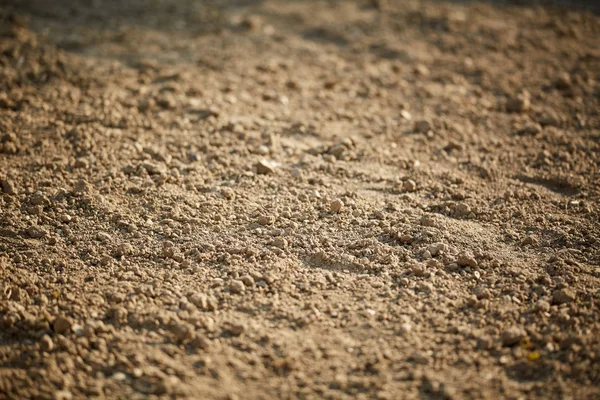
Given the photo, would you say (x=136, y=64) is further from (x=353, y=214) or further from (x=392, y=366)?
(x=392, y=366)

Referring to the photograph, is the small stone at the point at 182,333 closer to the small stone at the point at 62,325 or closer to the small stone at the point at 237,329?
the small stone at the point at 237,329

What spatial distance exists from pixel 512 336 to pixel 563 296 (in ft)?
1.30

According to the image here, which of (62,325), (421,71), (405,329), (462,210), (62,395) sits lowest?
(62,395)

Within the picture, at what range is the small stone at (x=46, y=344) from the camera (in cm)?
244

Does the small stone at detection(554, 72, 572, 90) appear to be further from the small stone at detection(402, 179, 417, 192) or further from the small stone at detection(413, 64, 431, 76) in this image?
the small stone at detection(402, 179, 417, 192)

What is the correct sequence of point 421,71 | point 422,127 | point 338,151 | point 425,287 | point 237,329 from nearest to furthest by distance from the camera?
point 237,329
point 425,287
point 338,151
point 422,127
point 421,71

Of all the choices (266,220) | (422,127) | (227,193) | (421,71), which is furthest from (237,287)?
(421,71)

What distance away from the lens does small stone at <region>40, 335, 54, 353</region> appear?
2436 millimetres

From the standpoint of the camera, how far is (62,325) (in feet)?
8.22

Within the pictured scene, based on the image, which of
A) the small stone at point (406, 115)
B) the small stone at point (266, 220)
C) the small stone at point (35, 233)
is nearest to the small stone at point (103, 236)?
the small stone at point (35, 233)

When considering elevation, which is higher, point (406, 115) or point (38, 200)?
point (406, 115)

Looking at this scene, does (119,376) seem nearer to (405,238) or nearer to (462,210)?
(405,238)

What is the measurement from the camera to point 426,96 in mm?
4426

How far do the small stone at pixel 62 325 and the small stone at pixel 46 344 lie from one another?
6 centimetres
